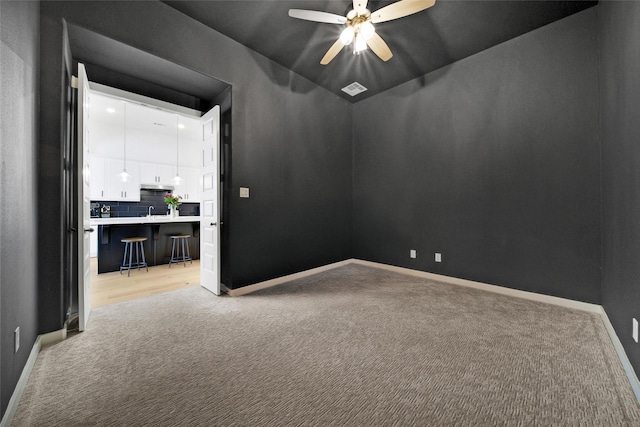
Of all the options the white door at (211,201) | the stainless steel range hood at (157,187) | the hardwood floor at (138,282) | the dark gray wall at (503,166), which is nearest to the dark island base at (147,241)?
the hardwood floor at (138,282)

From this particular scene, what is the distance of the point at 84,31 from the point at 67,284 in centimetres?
227

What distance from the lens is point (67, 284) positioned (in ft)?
7.59

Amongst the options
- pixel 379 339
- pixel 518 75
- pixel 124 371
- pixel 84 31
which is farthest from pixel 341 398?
pixel 518 75

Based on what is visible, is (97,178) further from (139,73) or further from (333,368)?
(333,368)

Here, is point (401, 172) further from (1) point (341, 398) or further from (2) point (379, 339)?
(1) point (341, 398)

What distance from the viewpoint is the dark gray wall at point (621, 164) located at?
5.49ft

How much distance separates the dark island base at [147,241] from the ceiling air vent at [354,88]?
4128 millimetres

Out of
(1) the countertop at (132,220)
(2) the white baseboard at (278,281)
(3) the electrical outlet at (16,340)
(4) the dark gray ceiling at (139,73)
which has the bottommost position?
(2) the white baseboard at (278,281)

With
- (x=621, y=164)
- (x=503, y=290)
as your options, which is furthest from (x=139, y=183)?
(x=621, y=164)

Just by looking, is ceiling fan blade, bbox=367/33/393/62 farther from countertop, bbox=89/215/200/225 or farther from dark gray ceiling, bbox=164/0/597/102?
countertop, bbox=89/215/200/225

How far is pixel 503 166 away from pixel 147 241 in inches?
237

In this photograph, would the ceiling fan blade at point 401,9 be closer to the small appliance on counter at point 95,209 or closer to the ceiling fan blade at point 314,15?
the ceiling fan blade at point 314,15

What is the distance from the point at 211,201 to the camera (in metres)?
3.43

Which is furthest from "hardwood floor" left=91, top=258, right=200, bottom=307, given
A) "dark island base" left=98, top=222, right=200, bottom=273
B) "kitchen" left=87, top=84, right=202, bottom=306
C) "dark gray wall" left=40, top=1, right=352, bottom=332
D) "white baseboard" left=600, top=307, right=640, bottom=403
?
"white baseboard" left=600, top=307, right=640, bottom=403
